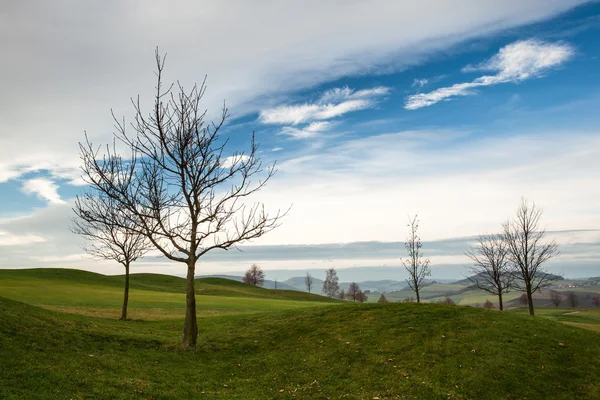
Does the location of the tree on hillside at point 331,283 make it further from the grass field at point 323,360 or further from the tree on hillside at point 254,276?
the grass field at point 323,360

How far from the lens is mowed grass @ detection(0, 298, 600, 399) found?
514 inches

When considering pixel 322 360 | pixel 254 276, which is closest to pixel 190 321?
pixel 322 360

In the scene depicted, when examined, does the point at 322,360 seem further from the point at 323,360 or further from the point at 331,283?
the point at 331,283

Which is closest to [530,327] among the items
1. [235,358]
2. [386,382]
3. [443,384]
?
[443,384]

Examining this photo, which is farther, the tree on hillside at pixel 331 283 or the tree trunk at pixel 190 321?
the tree on hillside at pixel 331 283

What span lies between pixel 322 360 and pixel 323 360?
47 mm

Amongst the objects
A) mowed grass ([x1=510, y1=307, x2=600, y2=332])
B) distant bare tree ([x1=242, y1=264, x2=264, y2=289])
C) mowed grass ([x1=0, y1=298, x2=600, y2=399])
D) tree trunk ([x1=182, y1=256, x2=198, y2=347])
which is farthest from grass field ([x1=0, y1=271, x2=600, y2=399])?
distant bare tree ([x1=242, y1=264, x2=264, y2=289])

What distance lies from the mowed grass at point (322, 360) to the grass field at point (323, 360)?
5 cm

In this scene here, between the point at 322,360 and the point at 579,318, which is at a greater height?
→ the point at 322,360

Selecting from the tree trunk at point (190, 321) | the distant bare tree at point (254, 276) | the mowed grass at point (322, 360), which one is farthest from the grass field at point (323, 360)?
the distant bare tree at point (254, 276)

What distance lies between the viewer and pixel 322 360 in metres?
17.2

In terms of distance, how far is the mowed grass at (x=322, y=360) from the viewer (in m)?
13.0

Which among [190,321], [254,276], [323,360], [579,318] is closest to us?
[323,360]

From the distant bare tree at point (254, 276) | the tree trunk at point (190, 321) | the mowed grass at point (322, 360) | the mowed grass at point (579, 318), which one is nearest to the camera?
the mowed grass at point (322, 360)
